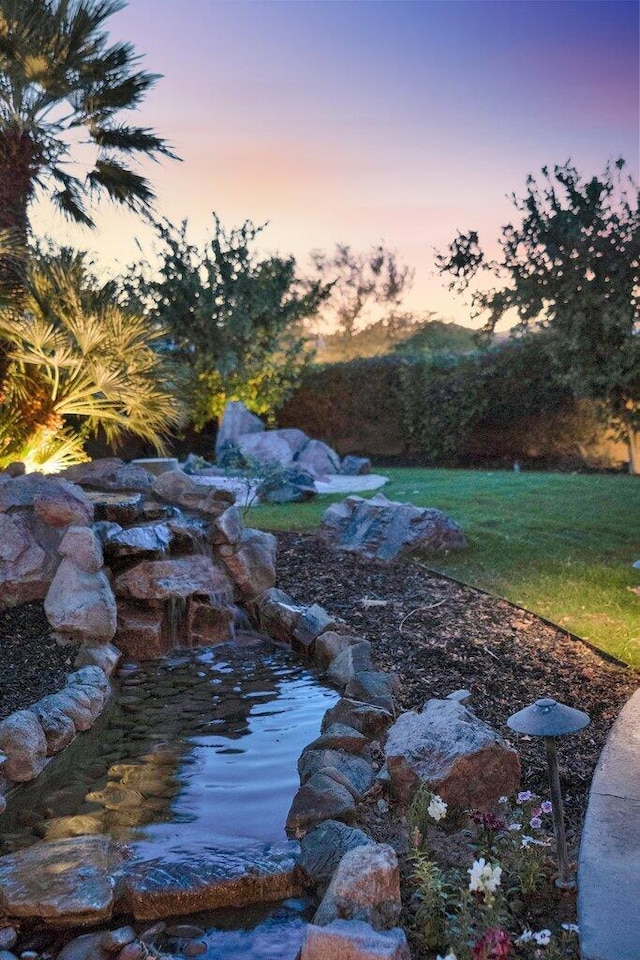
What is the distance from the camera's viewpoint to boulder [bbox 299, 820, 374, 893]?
10.3 feet

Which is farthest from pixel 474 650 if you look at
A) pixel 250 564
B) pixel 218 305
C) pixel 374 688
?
pixel 218 305

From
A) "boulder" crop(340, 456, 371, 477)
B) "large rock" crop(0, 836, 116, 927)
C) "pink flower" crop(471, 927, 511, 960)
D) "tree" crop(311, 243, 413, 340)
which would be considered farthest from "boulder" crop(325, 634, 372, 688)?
"tree" crop(311, 243, 413, 340)

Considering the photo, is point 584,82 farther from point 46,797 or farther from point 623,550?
point 46,797

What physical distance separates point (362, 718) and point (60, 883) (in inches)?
77.3

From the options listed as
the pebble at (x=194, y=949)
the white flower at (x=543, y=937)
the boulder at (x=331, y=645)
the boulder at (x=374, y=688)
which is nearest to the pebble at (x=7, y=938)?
the pebble at (x=194, y=949)

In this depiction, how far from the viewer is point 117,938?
279 centimetres

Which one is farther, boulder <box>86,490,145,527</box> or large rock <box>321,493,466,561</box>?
large rock <box>321,493,466,561</box>

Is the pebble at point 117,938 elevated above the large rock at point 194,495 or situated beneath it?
situated beneath

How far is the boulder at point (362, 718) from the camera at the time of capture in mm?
4566

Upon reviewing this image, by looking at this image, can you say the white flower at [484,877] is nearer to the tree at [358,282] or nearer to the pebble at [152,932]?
the pebble at [152,932]

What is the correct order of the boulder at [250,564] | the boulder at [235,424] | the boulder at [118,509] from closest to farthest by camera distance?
the boulder at [118,509] < the boulder at [250,564] < the boulder at [235,424]

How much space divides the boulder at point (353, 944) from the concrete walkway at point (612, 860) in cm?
54

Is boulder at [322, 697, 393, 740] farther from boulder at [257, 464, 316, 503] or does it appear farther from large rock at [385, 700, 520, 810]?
boulder at [257, 464, 316, 503]

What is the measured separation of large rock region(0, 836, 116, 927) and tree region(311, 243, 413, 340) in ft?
88.0
